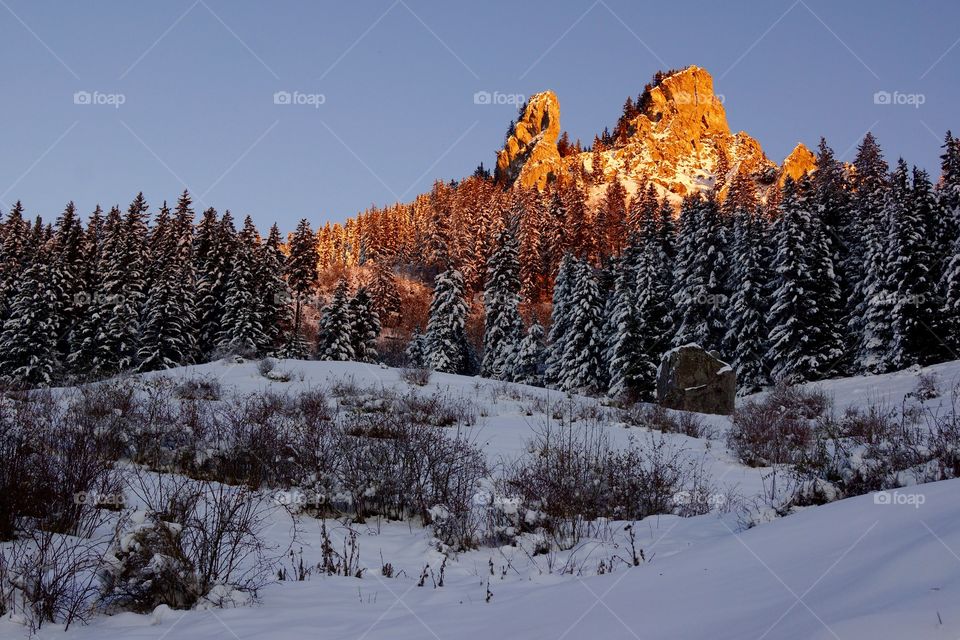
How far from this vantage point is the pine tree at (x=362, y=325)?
48312mm

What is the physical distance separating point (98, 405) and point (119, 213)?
53.9 metres

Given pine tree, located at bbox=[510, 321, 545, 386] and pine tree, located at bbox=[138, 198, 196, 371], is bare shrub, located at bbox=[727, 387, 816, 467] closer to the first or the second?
pine tree, located at bbox=[510, 321, 545, 386]

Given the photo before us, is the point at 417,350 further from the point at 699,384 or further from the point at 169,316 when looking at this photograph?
the point at 699,384

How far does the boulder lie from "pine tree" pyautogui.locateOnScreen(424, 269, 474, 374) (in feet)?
87.9

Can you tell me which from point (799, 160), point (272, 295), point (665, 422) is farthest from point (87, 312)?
point (799, 160)

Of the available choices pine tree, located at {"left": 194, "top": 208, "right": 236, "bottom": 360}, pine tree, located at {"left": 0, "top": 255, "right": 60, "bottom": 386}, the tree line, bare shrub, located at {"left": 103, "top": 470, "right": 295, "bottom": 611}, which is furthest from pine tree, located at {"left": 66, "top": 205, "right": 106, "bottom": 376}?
bare shrub, located at {"left": 103, "top": 470, "right": 295, "bottom": 611}

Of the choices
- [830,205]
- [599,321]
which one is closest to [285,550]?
[599,321]

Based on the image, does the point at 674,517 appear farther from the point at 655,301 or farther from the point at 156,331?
the point at 156,331

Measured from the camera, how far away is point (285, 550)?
5.02 m

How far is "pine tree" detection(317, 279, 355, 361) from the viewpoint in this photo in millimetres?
44750

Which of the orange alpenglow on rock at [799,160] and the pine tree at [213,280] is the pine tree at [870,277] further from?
the orange alpenglow on rock at [799,160]

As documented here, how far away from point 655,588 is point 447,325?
4418cm

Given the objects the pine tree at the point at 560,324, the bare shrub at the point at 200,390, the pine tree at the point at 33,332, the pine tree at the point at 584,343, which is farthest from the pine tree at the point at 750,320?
the pine tree at the point at 33,332

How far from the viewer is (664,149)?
398ft
